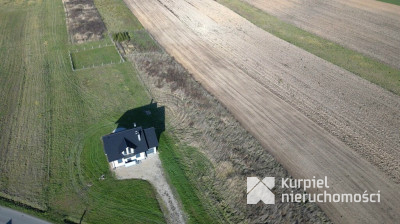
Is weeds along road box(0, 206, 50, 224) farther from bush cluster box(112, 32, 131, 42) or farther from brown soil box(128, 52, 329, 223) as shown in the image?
bush cluster box(112, 32, 131, 42)

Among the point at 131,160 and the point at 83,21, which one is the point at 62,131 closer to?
the point at 131,160

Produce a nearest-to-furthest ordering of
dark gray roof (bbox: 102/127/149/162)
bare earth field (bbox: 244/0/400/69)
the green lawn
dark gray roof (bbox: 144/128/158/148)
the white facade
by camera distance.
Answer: the green lawn → dark gray roof (bbox: 102/127/149/162) → the white facade → dark gray roof (bbox: 144/128/158/148) → bare earth field (bbox: 244/0/400/69)

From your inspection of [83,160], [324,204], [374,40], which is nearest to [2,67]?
[83,160]

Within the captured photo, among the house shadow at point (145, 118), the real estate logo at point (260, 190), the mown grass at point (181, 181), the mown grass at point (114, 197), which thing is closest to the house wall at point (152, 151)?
the mown grass at point (181, 181)

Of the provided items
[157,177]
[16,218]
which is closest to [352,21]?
[157,177]

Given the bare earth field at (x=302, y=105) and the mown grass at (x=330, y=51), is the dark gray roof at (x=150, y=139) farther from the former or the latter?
the mown grass at (x=330, y=51)

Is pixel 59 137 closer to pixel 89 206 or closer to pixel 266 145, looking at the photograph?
pixel 89 206

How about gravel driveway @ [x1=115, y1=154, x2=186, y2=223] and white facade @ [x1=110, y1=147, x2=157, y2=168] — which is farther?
white facade @ [x1=110, y1=147, x2=157, y2=168]

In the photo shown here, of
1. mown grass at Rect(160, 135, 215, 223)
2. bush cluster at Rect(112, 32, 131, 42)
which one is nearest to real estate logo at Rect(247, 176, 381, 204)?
mown grass at Rect(160, 135, 215, 223)
